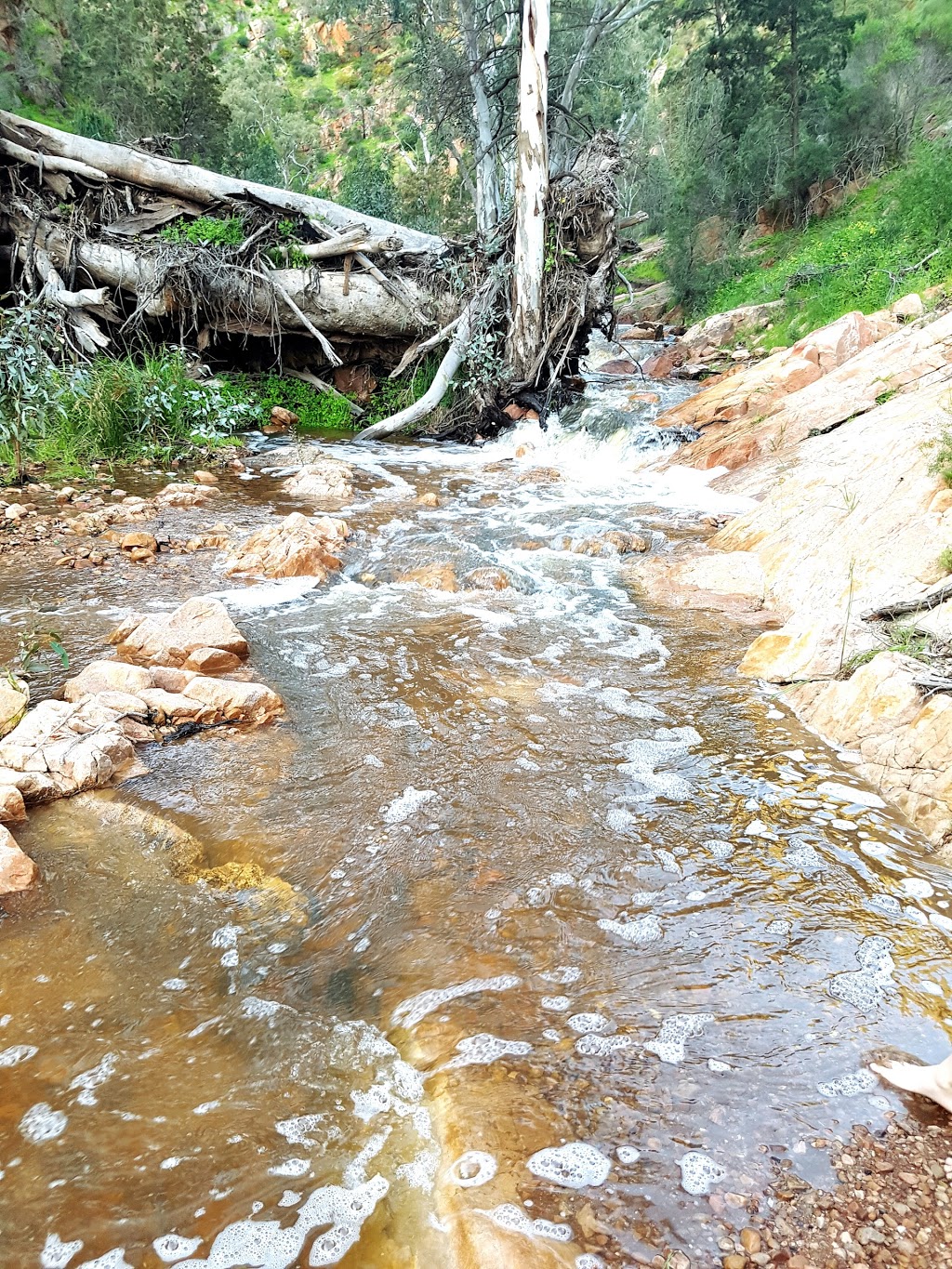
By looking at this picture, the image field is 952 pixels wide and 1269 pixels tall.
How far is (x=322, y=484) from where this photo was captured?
24.8 feet

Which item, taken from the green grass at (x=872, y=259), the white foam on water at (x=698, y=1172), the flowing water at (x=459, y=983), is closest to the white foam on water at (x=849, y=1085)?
the flowing water at (x=459, y=983)

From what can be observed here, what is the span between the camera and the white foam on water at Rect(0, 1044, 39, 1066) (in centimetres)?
171

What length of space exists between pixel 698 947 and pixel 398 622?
2.89 metres

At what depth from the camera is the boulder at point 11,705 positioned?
302 centimetres

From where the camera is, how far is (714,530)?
6.15 meters

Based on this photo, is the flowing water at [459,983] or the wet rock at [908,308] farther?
the wet rock at [908,308]

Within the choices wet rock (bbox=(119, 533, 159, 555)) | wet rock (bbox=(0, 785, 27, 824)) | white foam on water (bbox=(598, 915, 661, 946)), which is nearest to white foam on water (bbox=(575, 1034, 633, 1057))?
white foam on water (bbox=(598, 915, 661, 946))

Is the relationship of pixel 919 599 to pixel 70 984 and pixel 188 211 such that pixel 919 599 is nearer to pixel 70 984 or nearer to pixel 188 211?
pixel 70 984

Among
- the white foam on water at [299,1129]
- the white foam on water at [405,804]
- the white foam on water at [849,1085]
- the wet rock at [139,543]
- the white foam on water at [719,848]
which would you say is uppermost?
the white foam on water at [849,1085]

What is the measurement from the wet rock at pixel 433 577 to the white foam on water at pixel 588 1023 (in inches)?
143

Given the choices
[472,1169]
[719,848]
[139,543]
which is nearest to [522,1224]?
[472,1169]

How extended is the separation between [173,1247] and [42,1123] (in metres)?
0.41

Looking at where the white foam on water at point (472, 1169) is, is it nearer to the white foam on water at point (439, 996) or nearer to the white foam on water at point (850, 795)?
the white foam on water at point (439, 996)

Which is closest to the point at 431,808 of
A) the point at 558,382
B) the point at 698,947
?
the point at 698,947
